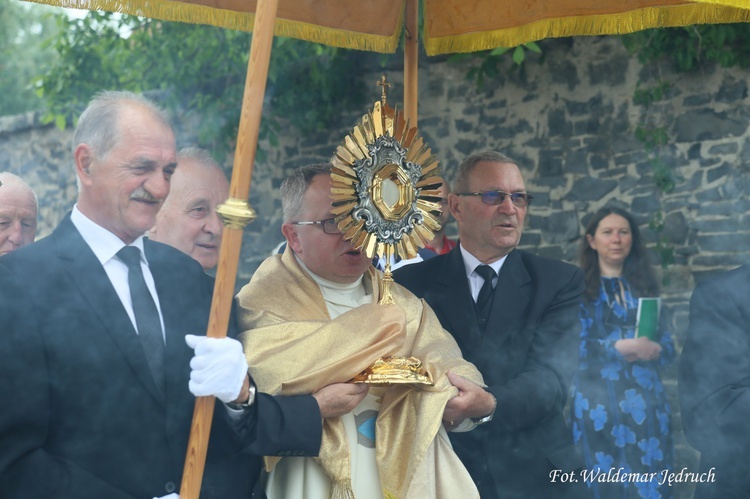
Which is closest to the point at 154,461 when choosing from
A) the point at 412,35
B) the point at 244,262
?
the point at 412,35

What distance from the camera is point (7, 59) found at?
72.4 ft

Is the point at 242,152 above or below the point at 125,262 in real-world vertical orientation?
above

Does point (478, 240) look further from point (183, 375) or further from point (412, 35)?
point (183, 375)

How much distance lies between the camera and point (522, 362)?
3.94 m

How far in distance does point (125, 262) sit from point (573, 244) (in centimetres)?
543

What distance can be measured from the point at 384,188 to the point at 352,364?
0.63 meters

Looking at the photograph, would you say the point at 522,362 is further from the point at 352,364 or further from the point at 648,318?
the point at 648,318

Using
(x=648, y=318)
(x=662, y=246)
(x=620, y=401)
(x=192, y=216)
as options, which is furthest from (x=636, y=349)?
(x=192, y=216)

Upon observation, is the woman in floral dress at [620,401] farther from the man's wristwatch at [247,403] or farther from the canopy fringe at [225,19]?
the man's wristwatch at [247,403]

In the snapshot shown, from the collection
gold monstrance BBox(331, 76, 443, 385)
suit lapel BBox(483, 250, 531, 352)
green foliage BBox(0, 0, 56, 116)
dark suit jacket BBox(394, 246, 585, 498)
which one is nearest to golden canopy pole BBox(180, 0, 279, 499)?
gold monstrance BBox(331, 76, 443, 385)

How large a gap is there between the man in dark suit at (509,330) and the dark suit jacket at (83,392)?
1.09m

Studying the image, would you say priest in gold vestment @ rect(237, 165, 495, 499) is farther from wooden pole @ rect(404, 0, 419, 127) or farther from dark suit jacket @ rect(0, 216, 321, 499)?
wooden pole @ rect(404, 0, 419, 127)

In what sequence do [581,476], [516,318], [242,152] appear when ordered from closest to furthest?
[242,152]
[516,318]
[581,476]

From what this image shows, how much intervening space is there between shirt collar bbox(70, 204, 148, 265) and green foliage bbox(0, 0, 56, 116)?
59.5 ft
